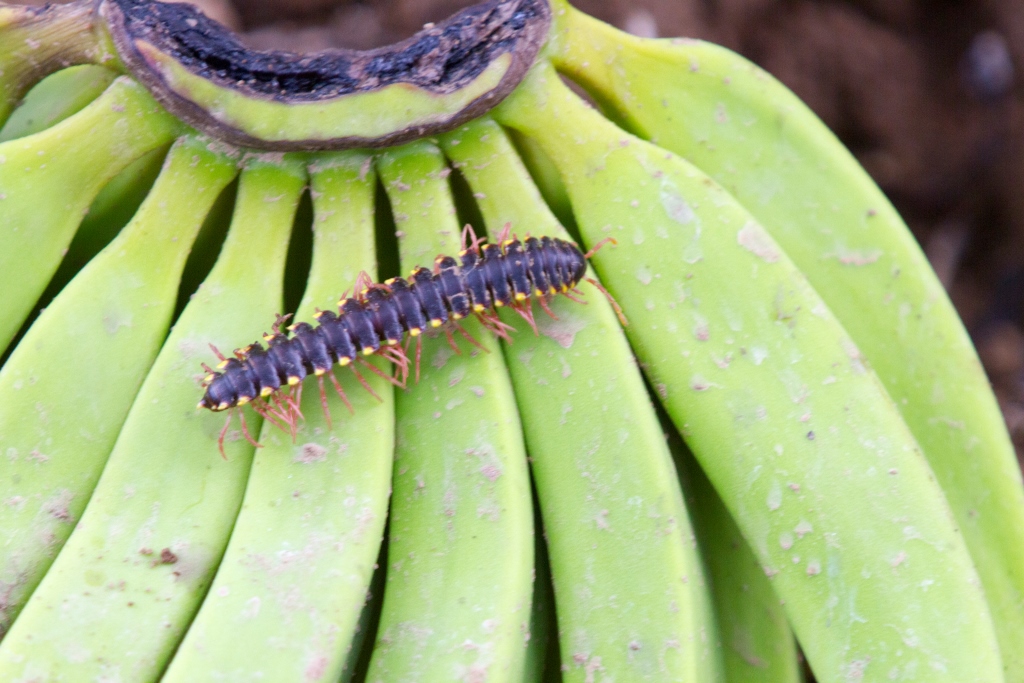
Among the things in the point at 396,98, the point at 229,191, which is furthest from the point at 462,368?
the point at 229,191

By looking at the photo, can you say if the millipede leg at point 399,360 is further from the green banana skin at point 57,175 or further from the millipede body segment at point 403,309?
the green banana skin at point 57,175

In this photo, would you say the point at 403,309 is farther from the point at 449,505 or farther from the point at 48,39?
the point at 48,39

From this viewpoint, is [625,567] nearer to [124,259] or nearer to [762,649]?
[762,649]

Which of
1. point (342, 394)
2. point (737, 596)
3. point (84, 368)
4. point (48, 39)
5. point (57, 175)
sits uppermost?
point (48, 39)

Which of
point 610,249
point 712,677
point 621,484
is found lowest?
point 712,677

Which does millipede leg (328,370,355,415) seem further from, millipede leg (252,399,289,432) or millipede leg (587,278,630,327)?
millipede leg (587,278,630,327)

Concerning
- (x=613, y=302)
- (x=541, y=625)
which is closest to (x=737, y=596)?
(x=541, y=625)

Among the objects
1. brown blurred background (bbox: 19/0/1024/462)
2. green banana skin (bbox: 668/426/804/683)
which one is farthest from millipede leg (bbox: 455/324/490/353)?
brown blurred background (bbox: 19/0/1024/462)
